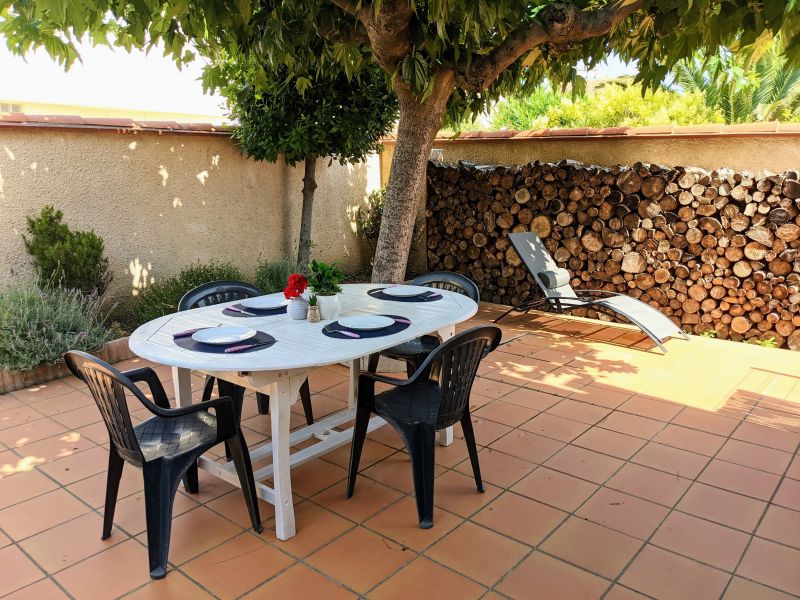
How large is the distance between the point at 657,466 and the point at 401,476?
134 centimetres

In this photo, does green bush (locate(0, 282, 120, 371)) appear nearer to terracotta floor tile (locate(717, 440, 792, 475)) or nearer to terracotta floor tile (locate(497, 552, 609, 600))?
terracotta floor tile (locate(497, 552, 609, 600))

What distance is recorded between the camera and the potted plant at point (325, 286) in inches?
119

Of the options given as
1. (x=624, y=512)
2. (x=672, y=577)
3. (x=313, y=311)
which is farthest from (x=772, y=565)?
(x=313, y=311)

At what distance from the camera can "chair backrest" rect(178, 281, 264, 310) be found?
3.50 meters

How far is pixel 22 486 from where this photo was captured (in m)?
2.98

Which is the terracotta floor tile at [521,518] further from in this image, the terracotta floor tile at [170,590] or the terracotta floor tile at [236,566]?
the terracotta floor tile at [170,590]

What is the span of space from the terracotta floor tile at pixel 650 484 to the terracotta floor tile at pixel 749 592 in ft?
1.83

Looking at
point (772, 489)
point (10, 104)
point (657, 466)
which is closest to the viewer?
point (772, 489)

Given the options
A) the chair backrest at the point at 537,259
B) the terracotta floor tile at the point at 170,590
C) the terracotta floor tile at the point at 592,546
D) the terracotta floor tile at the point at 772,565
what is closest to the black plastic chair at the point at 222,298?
the terracotta floor tile at the point at 170,590

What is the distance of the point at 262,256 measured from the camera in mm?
6832

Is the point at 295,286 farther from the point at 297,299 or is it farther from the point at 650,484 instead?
the point at 650,484

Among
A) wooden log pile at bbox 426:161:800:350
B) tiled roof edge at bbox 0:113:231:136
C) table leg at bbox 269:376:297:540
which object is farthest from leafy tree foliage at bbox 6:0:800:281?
table leg at bbox 269:376:297:540

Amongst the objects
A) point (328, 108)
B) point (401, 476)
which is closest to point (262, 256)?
point (328, 108)

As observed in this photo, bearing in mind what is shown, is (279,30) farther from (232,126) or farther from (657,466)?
(657,466)
